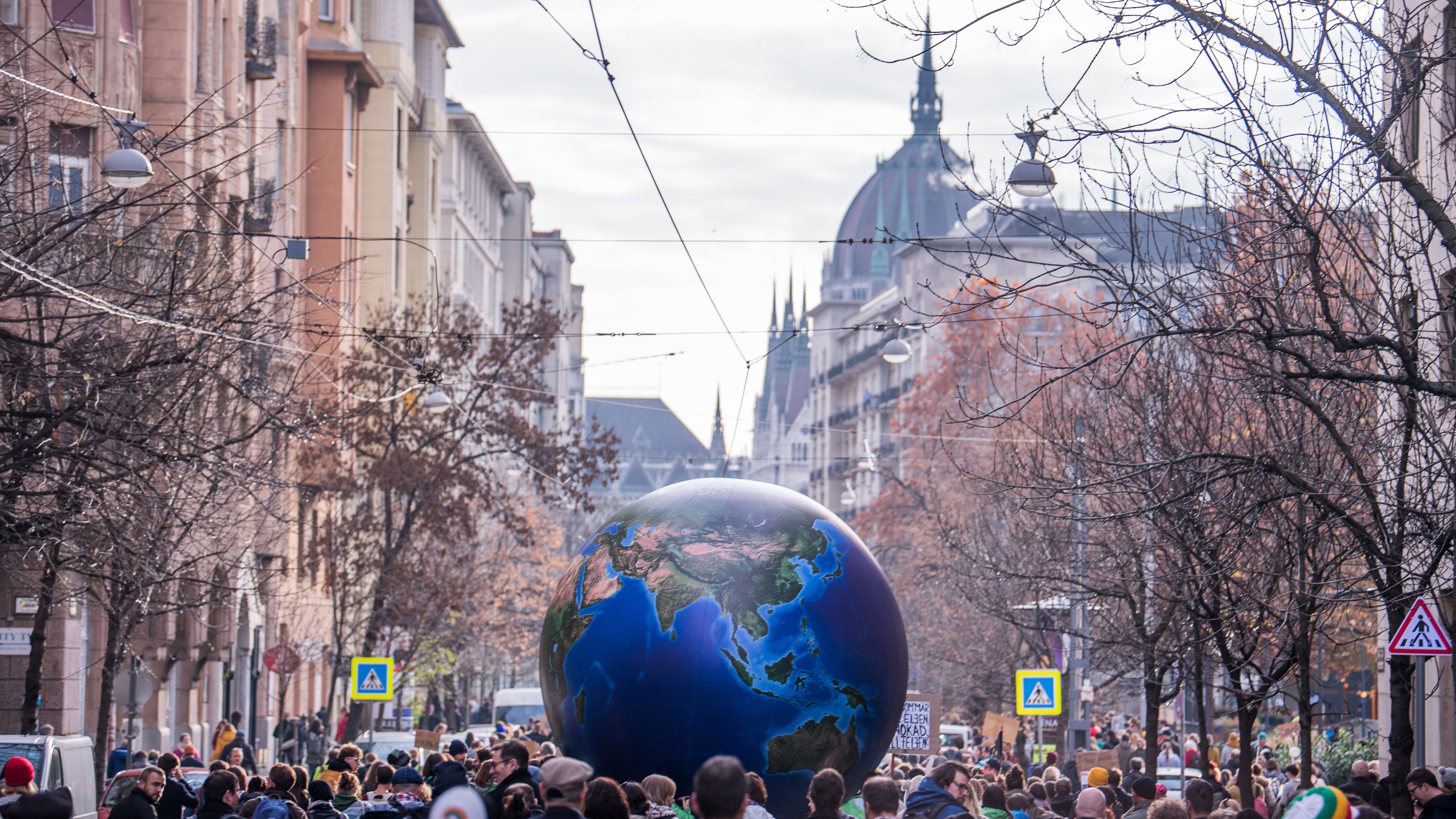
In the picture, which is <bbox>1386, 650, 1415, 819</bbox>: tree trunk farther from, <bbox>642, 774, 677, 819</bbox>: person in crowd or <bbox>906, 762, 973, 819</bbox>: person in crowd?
→ <bbox>642, 774, 677, 819</bbox>: person in crowd

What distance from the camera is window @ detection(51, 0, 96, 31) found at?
2888cm

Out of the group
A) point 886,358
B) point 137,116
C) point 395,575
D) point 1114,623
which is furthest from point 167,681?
point 1114,623

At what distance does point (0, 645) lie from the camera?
78.5 feet

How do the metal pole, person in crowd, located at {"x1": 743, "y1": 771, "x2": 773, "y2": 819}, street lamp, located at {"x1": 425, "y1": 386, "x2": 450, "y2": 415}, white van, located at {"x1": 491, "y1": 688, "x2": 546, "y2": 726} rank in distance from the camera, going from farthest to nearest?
white van, located at {"x1": 491, "y1": 688, "x2": 546, "y2": 726}, street lamp, located at {"x1": 425, "y1": 386, "x2": 450, "y2": 415}, the metal pole, person in crowd, located at {"x1": 743, "y1": 771, "x2": 773, "y2": 819}

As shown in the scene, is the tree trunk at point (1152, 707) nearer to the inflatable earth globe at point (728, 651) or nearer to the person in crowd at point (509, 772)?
the inflatable earth globe at point (728, 651)

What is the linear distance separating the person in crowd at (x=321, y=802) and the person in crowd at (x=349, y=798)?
128 mm

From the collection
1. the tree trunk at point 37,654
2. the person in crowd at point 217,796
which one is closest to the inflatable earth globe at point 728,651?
the person in crowd at point 217,796

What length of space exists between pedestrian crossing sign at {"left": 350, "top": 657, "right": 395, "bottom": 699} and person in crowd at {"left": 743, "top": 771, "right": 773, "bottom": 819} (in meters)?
20.1

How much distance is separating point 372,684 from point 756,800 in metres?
20.9

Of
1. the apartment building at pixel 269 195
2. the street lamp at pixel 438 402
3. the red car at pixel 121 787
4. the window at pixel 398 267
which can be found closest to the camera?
the red car at pixel 121 787

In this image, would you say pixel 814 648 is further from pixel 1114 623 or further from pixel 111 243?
pixel 1114 623

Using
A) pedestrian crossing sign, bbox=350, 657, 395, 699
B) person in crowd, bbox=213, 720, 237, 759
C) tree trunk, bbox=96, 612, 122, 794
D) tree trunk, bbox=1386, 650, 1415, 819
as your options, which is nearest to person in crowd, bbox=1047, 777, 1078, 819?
tree trunk, bbox=1386, 650, 1415, 819

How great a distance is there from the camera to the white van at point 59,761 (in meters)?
16.1

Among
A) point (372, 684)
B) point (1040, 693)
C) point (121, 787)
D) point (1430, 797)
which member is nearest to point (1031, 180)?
point (1430, 797)
